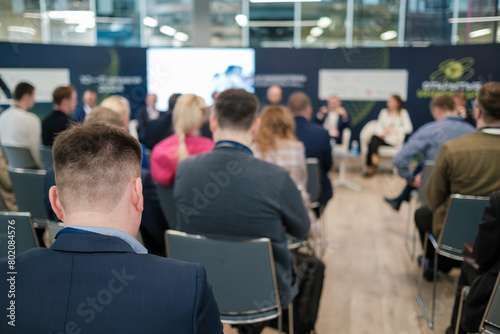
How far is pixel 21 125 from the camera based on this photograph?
4840 mm

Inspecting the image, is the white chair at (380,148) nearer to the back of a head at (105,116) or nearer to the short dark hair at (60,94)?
the short dark hair at (60,94)

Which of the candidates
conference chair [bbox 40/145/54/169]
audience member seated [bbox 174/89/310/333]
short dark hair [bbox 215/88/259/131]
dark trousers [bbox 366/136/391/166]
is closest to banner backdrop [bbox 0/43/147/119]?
conference chair [bbox 40/145/54/169]

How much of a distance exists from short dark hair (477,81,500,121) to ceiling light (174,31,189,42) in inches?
347

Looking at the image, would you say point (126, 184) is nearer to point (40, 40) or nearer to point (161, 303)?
point (161, 303)

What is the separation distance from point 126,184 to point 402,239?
14.2ft

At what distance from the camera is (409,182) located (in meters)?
4.41

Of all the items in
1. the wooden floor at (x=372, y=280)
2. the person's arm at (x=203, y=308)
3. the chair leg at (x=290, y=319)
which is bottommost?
the wooden floor at (x=372, y=280)

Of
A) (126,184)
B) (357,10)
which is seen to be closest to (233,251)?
(126,184)

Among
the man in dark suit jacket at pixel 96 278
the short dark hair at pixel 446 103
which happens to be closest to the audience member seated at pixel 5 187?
the man in dark suit jacket at pixel 96 278

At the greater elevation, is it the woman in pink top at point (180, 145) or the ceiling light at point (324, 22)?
the ceiling light at point (324, 22)

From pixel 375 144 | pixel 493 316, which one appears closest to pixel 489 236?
pixel 493 316

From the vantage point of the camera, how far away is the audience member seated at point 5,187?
3195 millimetres

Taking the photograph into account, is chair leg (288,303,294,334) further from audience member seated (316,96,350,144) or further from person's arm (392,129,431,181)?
audience member seated (316,96,350,144)

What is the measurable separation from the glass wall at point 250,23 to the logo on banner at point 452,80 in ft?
2.56
